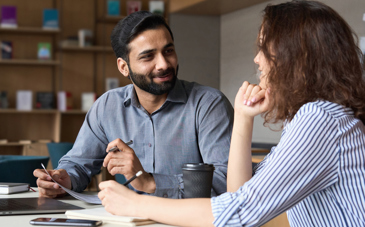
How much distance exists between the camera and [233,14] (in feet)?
20.6

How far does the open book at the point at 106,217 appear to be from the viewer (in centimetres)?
121

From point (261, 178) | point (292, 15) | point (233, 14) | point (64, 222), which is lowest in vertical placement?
point (64, 222)

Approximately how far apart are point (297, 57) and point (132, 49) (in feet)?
3.60

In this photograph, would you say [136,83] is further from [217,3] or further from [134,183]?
[217,3]

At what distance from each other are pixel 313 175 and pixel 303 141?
79mm

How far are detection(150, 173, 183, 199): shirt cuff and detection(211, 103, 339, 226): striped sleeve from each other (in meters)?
0.60

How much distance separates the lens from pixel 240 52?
6078 mm

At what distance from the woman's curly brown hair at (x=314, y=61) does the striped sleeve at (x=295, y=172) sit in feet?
0.34

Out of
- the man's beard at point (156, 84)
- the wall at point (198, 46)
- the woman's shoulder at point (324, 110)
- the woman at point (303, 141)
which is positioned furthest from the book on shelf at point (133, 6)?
Result: the woman's shoulder at point (324, 110)

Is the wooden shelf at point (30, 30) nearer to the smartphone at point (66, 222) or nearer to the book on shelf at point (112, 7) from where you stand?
the book on shelf at point (112, 7)

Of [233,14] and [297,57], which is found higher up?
[233,14]

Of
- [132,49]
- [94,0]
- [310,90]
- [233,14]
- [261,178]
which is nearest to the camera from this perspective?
[261,178]

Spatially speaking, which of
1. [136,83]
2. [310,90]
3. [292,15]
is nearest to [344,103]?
[310,90]

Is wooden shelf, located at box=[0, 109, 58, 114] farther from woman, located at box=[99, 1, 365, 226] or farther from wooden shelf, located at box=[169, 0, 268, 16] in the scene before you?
woman, located at box=[99, 1, 365, 226]
